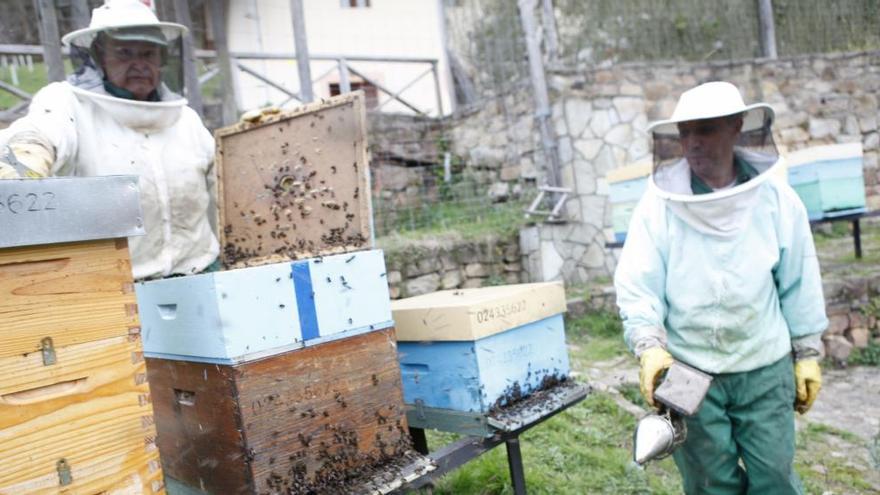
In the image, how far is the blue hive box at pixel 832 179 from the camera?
570cm

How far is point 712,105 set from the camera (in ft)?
7.48

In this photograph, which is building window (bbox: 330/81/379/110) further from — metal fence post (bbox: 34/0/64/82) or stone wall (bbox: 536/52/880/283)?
metal fence post (bbox: 34/0/64/82)

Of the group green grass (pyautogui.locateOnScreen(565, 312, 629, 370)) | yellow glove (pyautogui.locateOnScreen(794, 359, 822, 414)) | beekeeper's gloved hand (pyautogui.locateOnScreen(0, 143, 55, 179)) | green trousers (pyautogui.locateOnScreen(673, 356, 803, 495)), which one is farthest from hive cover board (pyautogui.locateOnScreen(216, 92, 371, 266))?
green grass (pyautogui.locateOnScreen(565, 312, 629, 370))

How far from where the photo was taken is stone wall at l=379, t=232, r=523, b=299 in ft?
20.2

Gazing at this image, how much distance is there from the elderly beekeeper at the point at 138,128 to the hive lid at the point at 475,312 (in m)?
0.90

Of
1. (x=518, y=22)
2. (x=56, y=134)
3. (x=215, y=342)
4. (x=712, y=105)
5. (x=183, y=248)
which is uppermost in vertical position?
(x=518, y=22)

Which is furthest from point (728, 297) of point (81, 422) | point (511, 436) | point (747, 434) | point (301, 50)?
point (301, 50)

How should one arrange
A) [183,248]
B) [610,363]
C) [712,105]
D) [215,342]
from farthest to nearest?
[610,363] → [183,248] → [712,105] → [215,342]

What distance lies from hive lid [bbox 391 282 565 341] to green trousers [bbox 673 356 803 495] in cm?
66

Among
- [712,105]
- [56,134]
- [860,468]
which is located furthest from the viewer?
[860,468]

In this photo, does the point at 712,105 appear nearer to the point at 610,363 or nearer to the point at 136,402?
the point at 136,402

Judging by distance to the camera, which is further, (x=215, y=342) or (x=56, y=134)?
(x=56, y=134)

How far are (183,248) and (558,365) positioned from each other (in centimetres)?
153

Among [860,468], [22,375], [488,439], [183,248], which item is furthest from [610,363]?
[22,375]
